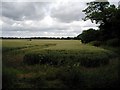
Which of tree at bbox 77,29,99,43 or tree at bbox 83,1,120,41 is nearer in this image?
tree at bbox 83,1,120,41

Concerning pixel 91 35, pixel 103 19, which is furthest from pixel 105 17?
pixel 91 35

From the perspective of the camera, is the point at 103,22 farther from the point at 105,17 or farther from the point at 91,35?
the point at 91,35

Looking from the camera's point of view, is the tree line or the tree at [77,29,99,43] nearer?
the tree line

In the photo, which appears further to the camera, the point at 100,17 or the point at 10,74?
the point at 100,17

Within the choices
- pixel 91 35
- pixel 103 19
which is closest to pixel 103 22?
pixel 103 19

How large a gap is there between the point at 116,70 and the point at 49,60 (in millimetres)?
6137

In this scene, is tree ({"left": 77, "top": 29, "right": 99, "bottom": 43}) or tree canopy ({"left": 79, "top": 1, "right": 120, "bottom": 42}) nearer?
tree canopy ({"left": 79, "top": 1, "right": 120, "bottom": 42})

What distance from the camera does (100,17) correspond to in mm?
39062

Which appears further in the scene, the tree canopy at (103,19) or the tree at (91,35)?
the tree at (91,35)

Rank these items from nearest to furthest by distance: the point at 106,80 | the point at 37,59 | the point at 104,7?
1. the point at 106,80
2. the point at 37,59
3. the point at 104,7

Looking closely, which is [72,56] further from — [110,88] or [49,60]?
[110,88]

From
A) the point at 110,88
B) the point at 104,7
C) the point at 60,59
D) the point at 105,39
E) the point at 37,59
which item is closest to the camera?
the point at 110,88

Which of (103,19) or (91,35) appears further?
(91,35)

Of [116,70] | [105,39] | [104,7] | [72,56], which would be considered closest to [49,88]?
[116,70]
